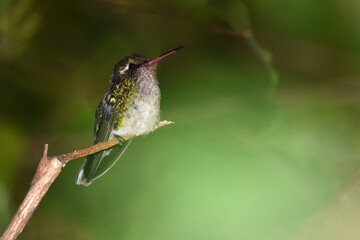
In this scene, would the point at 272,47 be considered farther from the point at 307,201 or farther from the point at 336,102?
the point at 307,201

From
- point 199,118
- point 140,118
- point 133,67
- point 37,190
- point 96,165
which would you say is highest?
point 199,118

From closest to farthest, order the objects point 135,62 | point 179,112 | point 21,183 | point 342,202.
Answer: point 342,202 → point 135,62 → point 179,112 → point 21,183

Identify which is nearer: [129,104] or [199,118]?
[129,104]

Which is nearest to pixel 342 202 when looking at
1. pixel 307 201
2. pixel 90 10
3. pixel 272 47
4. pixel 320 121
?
pixel 307 201

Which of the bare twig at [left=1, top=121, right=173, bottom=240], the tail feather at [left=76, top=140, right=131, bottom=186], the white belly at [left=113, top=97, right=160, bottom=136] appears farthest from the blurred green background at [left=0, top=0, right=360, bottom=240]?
the bare twig at [left=1, top=121, right=173, bottom=240]

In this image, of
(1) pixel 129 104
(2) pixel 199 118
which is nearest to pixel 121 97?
(1) pixel 129 104

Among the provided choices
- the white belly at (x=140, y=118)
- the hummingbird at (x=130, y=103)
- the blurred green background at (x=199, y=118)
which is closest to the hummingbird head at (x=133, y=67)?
the hummingbird at (x=130, y=103)

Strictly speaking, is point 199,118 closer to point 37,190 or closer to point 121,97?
point 121,97

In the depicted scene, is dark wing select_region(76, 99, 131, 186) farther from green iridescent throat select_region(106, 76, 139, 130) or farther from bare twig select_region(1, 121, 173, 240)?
bare twig select_region(1, 121, 173, 240)
